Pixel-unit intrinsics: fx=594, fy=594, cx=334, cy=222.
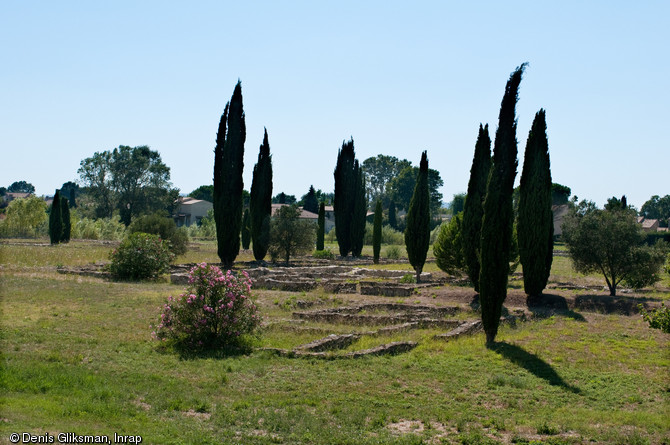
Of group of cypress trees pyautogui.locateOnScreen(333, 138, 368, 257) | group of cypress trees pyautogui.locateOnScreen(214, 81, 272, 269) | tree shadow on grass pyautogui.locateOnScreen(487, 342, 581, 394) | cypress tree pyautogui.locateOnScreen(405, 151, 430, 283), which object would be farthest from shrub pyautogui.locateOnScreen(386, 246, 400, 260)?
tree shadow on grass pyautogui.locateOnScreen(487, 342, 581, 394)

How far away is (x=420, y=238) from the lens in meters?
27.1

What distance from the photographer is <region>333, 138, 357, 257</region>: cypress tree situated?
4575 cm

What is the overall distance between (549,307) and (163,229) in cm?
2187

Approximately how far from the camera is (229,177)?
110ft

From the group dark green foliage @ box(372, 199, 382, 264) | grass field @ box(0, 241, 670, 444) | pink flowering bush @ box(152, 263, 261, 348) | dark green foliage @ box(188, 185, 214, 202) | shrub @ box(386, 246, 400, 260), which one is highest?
dark green foliage @ box(188, 185, 214, 202)

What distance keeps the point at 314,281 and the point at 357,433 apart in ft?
57.5

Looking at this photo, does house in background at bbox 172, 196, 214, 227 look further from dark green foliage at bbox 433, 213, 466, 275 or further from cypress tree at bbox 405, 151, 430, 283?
dark green foliage at bbox 433, 213, 466, 275

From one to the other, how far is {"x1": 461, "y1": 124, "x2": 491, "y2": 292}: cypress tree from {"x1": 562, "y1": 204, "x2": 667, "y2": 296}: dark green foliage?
150 inches

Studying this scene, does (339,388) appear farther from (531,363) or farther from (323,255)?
(323,255)

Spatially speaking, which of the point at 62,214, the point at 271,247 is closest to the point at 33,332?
the point at 271,247

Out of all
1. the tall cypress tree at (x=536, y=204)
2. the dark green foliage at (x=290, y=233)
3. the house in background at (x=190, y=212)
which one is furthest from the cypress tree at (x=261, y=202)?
the house in background at (x=190, y=212)

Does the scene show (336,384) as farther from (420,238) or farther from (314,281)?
(420,238)

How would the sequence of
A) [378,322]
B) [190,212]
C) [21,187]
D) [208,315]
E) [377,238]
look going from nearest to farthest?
1. [208,315]
2. [378,322]
3. [377,238]
4. [190,212]
5. [21,187]

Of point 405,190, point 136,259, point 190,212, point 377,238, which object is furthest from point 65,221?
point 405,190
